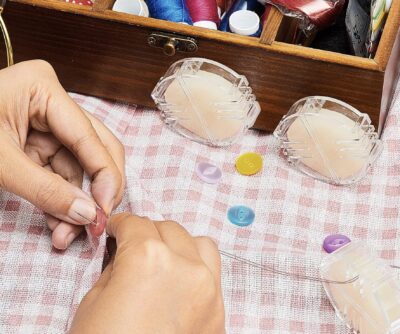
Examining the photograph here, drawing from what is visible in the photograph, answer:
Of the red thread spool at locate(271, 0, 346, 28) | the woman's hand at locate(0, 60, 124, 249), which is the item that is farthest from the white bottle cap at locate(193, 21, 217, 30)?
the woman's hand at locate(0, 60, 124, 249)

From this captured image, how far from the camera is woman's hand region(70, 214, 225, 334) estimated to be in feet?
2.59

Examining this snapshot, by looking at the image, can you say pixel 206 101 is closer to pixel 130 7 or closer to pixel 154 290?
pixel 130 7

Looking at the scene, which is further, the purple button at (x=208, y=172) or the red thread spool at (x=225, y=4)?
the red thread spool at (x=225, y=4)

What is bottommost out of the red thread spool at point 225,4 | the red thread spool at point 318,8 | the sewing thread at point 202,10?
the red thread spool at point 225,4

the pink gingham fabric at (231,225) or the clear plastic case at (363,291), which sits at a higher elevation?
the clear plastic case at (363,291)

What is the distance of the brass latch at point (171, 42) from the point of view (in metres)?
1.12

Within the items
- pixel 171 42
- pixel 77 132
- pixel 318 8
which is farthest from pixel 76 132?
pixel 318 8

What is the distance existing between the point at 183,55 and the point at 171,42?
0.03 m

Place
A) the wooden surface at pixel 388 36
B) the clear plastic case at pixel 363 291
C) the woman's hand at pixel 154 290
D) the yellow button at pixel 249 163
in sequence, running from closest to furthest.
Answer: the woman's hand at pixel 154 290 < the clear plastic case at pixel 363 291 < the wooden surface at pixel 388 36 < the yellow button at pixel 249 163

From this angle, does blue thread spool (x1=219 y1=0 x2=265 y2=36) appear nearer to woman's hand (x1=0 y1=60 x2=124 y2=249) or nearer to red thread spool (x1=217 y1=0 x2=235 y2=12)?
red thread spool (x1=217 y1=0 x2=235 y2=12)

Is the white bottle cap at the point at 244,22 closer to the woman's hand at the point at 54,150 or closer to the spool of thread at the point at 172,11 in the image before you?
the spool of thread at the point at 172,11

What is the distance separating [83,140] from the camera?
1.00 m

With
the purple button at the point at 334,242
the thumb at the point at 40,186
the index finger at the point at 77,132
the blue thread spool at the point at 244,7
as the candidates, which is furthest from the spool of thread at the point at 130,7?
the purple button at the point at 334,242

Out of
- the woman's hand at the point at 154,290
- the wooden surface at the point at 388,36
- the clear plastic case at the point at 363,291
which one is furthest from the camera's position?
the wooden surface at the point at 388,36
